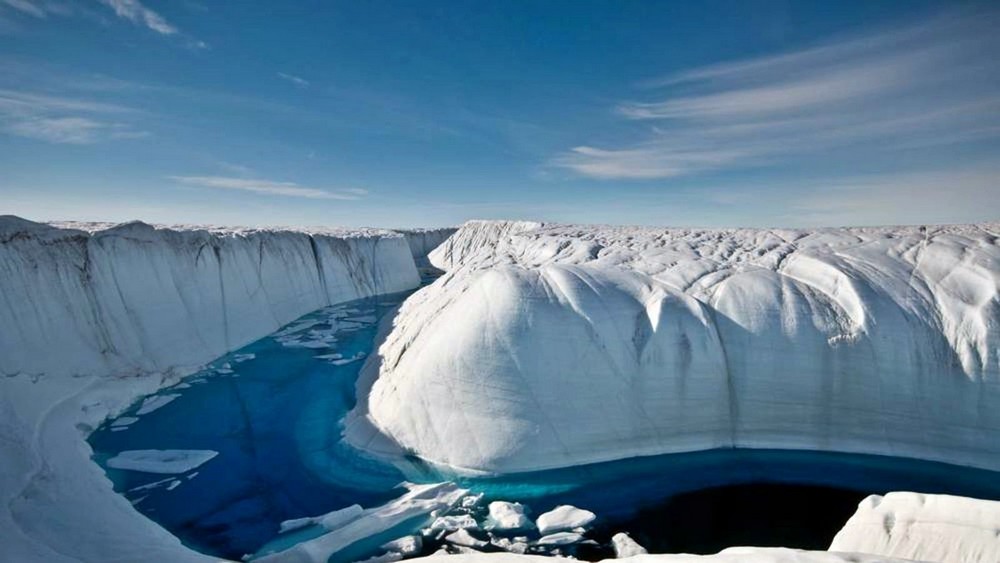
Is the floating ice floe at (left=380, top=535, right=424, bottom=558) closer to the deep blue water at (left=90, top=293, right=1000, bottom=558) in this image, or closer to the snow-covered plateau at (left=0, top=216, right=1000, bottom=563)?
the snow-covered plateau at (left=0, top=216, right=1000, bottom=563)

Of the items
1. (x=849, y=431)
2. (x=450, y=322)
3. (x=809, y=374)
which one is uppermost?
(x=450, y=322)

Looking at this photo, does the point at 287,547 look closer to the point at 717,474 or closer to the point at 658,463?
the point at 658,463

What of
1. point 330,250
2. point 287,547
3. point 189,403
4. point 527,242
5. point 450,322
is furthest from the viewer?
point 330,250

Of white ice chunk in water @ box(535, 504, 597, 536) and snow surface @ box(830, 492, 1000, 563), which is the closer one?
snow surface @ box(830, 492, 1000, 563)

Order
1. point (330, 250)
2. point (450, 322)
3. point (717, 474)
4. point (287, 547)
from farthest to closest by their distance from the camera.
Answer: point (330, 250), point (450, 322), point (717, 474), point (287, 547)

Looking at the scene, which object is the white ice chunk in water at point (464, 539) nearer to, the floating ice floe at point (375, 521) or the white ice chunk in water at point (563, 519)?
the floating ice floe at point (375, 521)

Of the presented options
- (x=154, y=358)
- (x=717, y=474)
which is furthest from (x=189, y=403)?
(x=717, y=474)

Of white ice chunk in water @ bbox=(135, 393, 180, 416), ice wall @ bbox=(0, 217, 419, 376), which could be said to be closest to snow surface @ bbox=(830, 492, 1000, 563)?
white ice chunk in water @ bbox=(135, 393, 180, 416)

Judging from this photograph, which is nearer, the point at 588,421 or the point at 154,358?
the point at 588,421
